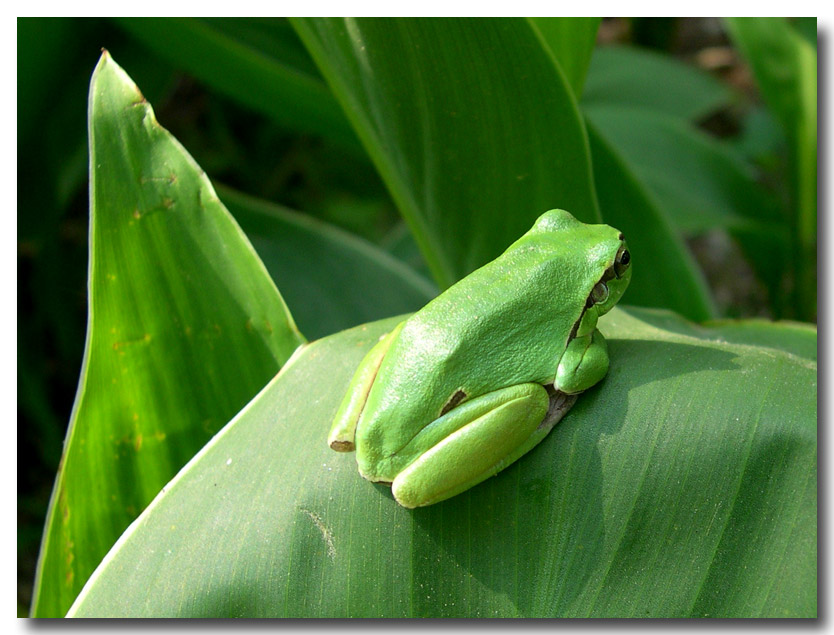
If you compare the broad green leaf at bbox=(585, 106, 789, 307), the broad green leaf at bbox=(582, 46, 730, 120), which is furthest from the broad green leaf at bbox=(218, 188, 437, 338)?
the broad green leaf at bbox=(582, 46, 730, 120)

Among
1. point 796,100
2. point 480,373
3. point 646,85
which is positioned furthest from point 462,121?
point 646,85

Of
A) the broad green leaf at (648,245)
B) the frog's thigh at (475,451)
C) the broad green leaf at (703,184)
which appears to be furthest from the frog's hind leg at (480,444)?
the broad green leaf at (703,184)

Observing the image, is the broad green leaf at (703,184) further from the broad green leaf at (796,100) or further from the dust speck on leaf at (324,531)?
the dust speck on leaf at (324,531)

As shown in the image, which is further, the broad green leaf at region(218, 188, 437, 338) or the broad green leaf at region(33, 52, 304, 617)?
the broad green leaf at region(218, 188, 437, 338)

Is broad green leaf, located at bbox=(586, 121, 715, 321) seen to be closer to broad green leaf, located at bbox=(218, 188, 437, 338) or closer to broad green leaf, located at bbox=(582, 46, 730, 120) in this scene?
broad green leaf, located at bbox=(218, 188, 437, 338)

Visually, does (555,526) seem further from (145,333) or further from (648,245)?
(648,245)
